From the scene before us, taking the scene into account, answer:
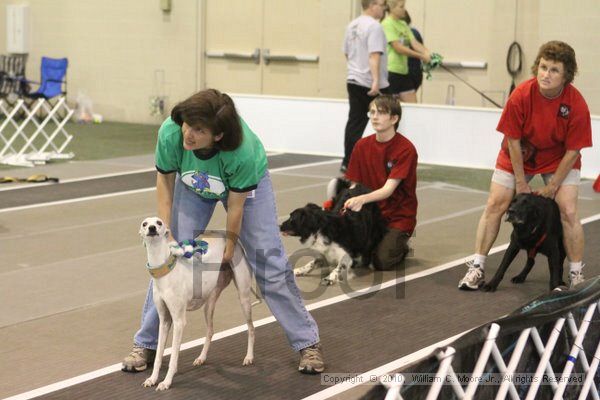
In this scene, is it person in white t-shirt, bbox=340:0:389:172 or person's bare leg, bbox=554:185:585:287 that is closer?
person's bare leg, bbox=554:185:585:287

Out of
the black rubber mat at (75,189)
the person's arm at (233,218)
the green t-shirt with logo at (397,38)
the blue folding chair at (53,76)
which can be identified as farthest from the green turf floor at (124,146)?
the person's arm at (233,218)

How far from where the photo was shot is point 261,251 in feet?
13.1

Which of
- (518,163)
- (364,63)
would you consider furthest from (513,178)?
(364,63)

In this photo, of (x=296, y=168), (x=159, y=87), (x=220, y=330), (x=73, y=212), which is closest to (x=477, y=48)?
(x=296, y=168)

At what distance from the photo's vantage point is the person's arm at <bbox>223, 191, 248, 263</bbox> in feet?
12.7

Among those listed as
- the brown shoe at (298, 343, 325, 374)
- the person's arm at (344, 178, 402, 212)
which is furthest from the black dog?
the brown shoe at (298, 343, 325, 374)

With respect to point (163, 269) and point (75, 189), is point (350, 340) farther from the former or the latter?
point (75, 189)

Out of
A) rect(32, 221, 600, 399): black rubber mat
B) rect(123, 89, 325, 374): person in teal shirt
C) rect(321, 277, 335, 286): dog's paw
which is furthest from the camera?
rect(321, 277, 335, 286): dog's paw

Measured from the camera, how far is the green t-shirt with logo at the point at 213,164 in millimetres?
3836

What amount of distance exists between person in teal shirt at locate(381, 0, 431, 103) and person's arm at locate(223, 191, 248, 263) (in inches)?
263

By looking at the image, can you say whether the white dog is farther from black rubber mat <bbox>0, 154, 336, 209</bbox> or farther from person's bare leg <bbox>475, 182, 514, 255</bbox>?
black rubber mat <bbox>0, 154, 336, 209</bbox>

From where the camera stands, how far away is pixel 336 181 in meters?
6.16

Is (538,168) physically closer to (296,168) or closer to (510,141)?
(510,141)

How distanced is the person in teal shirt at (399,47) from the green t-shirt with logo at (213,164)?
6.61 metres
